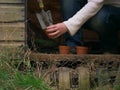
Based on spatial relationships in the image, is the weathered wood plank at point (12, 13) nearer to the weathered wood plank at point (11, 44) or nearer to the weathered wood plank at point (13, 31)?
the weathered wood plank at point (13, 31)

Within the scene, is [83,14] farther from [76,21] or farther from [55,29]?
[55,29]

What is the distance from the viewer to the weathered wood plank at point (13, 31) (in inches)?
132

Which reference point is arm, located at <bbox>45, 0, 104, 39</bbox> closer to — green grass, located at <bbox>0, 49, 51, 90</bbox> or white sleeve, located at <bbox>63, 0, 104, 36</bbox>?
white sleeve, located at <bbox>63, 0, 104, 36</bbox>

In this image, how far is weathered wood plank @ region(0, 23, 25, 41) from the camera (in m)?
3.36

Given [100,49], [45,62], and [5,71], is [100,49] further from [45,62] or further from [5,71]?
[5,71]

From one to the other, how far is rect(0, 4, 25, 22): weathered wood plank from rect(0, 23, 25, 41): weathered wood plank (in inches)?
2.1

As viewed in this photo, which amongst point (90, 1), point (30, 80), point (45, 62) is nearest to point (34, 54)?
point (45, 62)

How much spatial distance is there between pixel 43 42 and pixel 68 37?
0.54m

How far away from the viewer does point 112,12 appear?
3.45m

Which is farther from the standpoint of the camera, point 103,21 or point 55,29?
point 103,21

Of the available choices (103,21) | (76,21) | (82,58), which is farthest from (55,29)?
(103,21)

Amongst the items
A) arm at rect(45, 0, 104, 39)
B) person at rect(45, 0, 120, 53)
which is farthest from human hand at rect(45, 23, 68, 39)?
person at rect(45, 0, 120, 53)

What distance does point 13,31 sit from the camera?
3.37 meters

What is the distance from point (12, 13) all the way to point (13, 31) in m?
0.13
